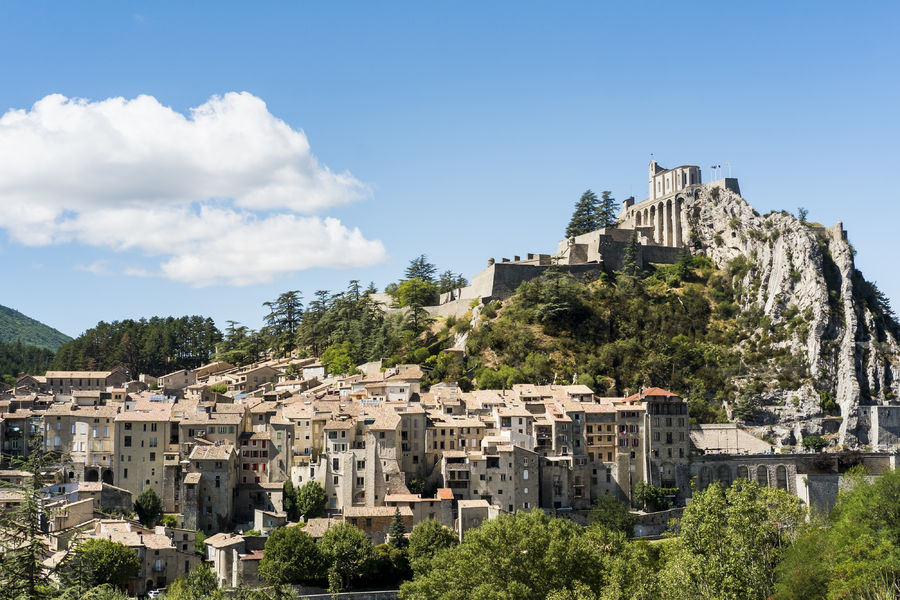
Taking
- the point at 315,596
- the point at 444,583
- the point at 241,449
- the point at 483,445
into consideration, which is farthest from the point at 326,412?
the point at 444,583

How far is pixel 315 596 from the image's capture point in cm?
5844

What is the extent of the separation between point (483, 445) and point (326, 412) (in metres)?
11.8

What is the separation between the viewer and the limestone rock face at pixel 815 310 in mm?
90000

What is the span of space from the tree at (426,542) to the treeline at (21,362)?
2332 inches

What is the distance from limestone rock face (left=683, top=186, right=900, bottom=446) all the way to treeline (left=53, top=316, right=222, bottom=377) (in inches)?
2333

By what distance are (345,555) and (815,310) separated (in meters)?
57.8

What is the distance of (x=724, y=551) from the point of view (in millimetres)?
48281

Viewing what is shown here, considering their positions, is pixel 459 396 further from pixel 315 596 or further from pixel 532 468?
pixel 315 596

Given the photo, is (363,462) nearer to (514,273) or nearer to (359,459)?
(359,459)

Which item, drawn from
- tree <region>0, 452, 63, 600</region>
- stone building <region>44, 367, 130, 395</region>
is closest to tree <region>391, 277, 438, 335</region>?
stone building <region>44, 367, 130, 395</region>

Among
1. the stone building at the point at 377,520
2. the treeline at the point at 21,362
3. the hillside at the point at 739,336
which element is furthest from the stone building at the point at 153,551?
the treeline at the point at 21,362

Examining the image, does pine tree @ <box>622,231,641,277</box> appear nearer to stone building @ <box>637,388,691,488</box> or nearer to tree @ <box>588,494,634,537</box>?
stone building @ <box>637,388,691,488</box>

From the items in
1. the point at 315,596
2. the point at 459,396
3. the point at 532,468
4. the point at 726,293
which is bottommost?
the point at 315,596

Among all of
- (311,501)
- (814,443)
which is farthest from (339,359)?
(814,443)
